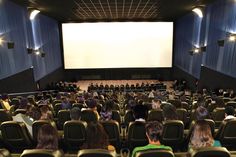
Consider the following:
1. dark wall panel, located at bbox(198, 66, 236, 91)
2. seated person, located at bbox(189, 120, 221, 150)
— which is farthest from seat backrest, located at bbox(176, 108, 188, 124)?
dark wall panel, located at bbox(198, 66, 236, 91)

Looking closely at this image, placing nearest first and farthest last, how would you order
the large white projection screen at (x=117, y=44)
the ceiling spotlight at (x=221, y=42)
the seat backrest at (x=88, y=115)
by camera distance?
1. the seat backrest at (x=88, y=115)
2. the ceiling spotlight at (x=221, y=42)
3. the large white projection screen at (x=117, y=44)

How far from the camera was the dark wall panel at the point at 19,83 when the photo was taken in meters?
11.7

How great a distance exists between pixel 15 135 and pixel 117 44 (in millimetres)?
19949

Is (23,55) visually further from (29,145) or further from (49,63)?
(29,145)

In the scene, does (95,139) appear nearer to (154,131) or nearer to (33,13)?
(154,131)

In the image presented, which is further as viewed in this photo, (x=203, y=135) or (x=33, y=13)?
(x=33, y=13)

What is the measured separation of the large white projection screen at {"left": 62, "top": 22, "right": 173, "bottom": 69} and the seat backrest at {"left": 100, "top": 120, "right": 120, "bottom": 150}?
19.6 meters

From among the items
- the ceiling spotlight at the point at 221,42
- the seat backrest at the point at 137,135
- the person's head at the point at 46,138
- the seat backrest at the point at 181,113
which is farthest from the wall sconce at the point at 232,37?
the person's head at the point at 46,138

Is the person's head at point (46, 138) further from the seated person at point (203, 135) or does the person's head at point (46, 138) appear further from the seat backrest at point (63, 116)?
the seat backrest at point (63, 116)

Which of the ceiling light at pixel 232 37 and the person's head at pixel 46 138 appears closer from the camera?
the person's head at pixel 46 138

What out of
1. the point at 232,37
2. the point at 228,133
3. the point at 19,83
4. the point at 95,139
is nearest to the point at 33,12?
the point at 19,83

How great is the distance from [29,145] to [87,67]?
1982 cm

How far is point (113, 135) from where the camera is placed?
466 centimetres

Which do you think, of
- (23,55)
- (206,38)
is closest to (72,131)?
(23,55)
